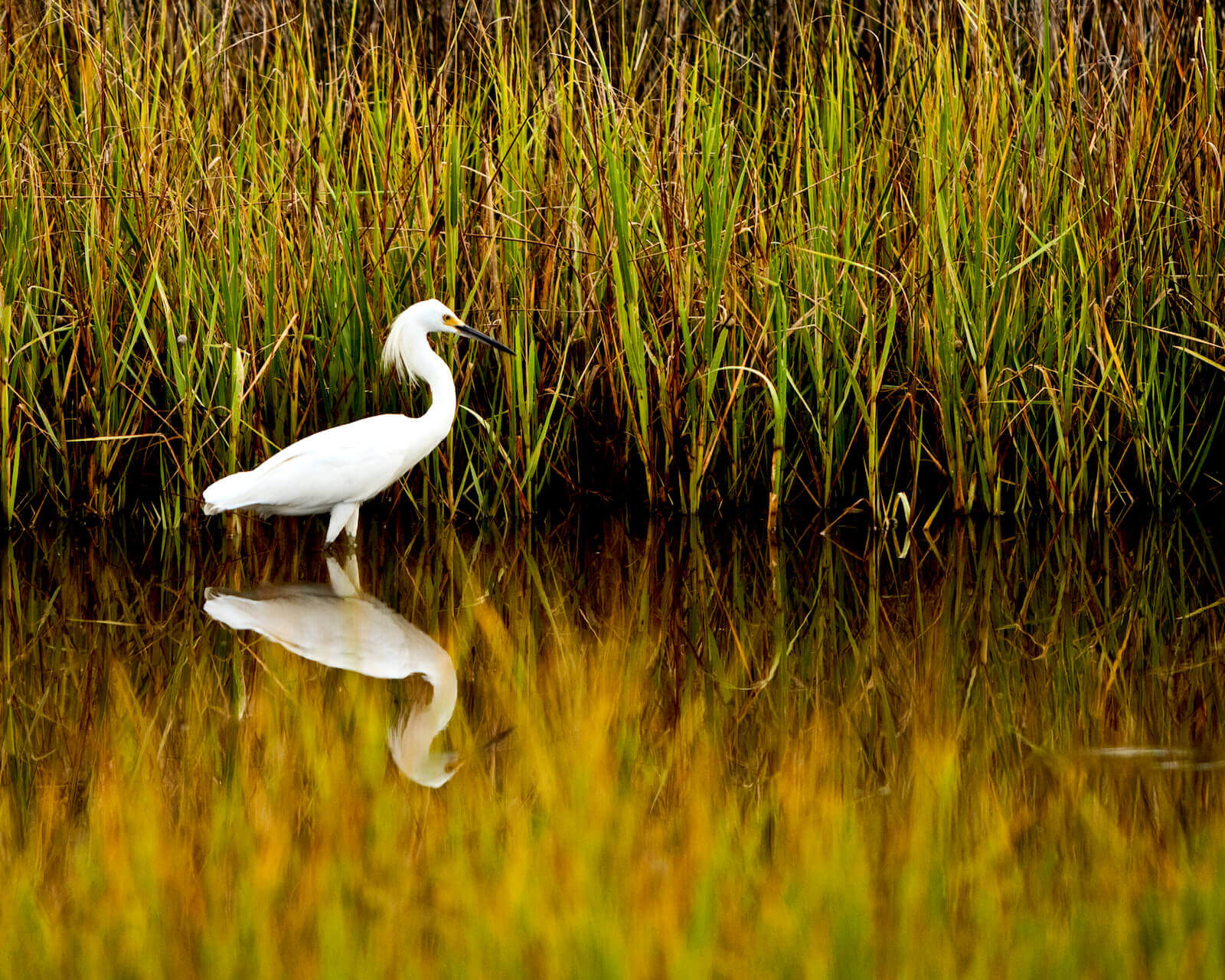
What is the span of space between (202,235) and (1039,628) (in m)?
3.16

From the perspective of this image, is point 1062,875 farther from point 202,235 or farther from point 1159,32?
point 1159,32

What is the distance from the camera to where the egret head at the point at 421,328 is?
484 cm

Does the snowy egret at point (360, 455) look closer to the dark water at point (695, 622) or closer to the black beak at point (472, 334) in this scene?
the black beak at point (472, 334)

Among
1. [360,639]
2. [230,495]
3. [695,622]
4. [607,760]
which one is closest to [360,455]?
[230,495]

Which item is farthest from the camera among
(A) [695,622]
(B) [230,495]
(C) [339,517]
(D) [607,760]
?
(C) [339,517]

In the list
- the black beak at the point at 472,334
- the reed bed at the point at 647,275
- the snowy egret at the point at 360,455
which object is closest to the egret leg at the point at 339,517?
the snowy egret at the point at 360,455

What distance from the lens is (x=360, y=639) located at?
3.85 meters

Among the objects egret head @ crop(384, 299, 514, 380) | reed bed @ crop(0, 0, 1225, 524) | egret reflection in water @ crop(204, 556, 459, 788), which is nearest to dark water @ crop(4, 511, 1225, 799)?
egret reflection in water @ crop(204, 556, 459, 788)

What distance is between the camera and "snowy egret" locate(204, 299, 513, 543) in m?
4.72

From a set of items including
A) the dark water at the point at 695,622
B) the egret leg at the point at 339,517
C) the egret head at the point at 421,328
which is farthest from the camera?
the egret leg at the point at 339,517

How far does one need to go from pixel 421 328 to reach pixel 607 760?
7.61 feet

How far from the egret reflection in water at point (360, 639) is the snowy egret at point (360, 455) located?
0.28 metres

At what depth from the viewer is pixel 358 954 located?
7.23ft

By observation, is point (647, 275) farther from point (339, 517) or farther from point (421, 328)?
point (339, 517)
